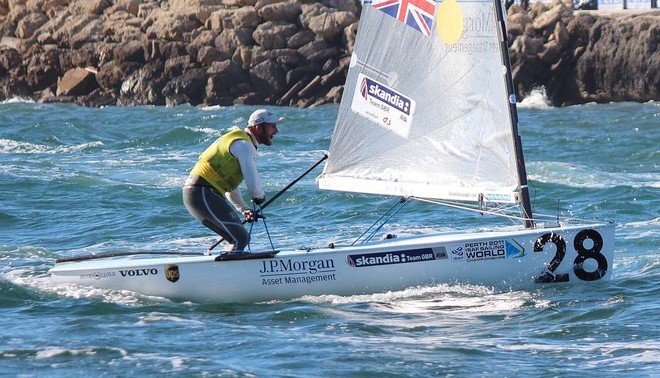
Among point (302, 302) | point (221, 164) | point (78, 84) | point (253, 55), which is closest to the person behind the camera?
point (221, 164)

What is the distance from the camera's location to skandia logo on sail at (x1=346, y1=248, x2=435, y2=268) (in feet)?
29.8

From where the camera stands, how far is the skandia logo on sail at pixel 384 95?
9.56m

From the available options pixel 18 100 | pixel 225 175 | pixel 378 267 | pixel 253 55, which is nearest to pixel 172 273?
pixel 225 175

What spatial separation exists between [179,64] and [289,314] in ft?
A: 76.9

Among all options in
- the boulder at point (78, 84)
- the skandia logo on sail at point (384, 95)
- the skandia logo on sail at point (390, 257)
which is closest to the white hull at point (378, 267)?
the skandia logo on sail at point (390, 257)

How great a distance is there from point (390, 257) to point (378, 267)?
122 millimetres

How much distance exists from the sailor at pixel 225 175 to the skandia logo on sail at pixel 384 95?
102 cm

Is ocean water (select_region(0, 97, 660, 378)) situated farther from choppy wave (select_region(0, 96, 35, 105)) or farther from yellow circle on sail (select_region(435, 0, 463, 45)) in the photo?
choppy wave (select_region(0, 96, 35, 105))

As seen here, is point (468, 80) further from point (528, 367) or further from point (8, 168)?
point (8, 168)

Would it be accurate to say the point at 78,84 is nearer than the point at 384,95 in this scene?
No

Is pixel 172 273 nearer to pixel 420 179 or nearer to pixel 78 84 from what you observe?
pixel 420 179

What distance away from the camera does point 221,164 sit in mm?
8867

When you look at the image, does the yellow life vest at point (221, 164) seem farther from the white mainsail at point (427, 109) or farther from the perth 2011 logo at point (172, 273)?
the white mainsail at point (427, 109)

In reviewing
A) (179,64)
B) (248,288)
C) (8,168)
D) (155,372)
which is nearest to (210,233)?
(248,288)
